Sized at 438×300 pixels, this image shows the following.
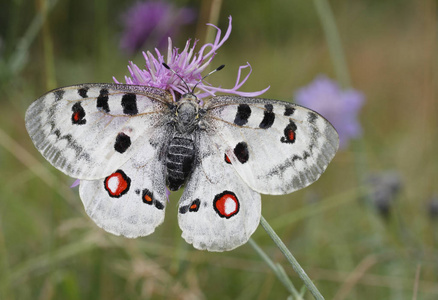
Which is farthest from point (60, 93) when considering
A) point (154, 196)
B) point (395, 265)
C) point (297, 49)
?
point (297, 49)

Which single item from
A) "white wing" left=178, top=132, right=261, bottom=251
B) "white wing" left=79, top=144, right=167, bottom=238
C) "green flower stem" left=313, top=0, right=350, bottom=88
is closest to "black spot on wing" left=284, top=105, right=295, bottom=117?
"white wing" left=178, top=132, right=261, bottom=251

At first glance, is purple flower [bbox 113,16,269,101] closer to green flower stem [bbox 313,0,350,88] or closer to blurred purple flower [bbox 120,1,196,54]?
green flower stem [bbox 313,0,350,88]

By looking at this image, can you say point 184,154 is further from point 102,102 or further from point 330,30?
point 330,30

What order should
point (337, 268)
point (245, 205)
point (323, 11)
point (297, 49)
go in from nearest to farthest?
point (245, 205) < point (323, 11) < point (337, 268) < point (297, 49)

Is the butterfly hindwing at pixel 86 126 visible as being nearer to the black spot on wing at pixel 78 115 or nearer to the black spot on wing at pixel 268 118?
the black spot on wing at pixel 78 115

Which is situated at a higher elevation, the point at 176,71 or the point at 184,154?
the point at 176,71

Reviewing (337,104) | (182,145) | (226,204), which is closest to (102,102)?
(182,145)

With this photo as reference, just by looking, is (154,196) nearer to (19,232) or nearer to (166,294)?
(166,294)
